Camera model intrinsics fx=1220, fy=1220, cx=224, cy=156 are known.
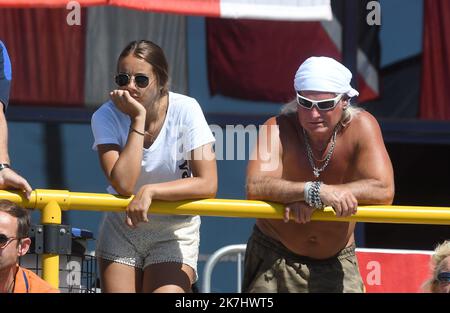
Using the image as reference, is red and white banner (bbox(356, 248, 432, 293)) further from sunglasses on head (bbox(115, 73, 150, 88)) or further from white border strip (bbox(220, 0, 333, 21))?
sunglasses on head (bbox(115, 73, 150, 88))

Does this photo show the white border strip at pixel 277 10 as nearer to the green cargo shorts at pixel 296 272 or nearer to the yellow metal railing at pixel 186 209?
the green cargo shorts at pixel 296 272

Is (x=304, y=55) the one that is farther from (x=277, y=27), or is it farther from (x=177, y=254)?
(x=177, y=254)

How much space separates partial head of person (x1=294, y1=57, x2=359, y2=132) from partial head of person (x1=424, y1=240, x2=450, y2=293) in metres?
0.81

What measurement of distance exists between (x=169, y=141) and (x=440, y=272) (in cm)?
136

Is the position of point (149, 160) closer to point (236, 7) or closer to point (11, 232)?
point (11, 232)

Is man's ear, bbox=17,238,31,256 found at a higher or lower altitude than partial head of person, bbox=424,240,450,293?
higher

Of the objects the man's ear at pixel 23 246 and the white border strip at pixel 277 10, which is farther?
the white border strip at pixel 277 10

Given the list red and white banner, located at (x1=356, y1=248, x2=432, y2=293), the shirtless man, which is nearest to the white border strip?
red and white banner, located at (x1=356, y1=248, x2=432, y2=293)

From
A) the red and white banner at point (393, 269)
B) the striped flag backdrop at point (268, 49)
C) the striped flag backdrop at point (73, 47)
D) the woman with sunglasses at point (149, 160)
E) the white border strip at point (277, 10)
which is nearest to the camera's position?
the woman with sunglasses at point (149, 160)

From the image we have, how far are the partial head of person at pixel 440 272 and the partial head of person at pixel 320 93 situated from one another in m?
0.81

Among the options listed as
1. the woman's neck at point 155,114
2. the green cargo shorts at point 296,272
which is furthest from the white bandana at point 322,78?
the green cargo shorts at point 296,272

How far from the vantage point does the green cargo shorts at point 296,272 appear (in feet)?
17.9

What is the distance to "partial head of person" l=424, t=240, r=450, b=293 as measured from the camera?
5.47 meters

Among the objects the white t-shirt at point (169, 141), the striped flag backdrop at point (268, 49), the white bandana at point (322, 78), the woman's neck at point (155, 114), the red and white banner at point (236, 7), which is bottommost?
the white t-shirt at point (169, 141)
